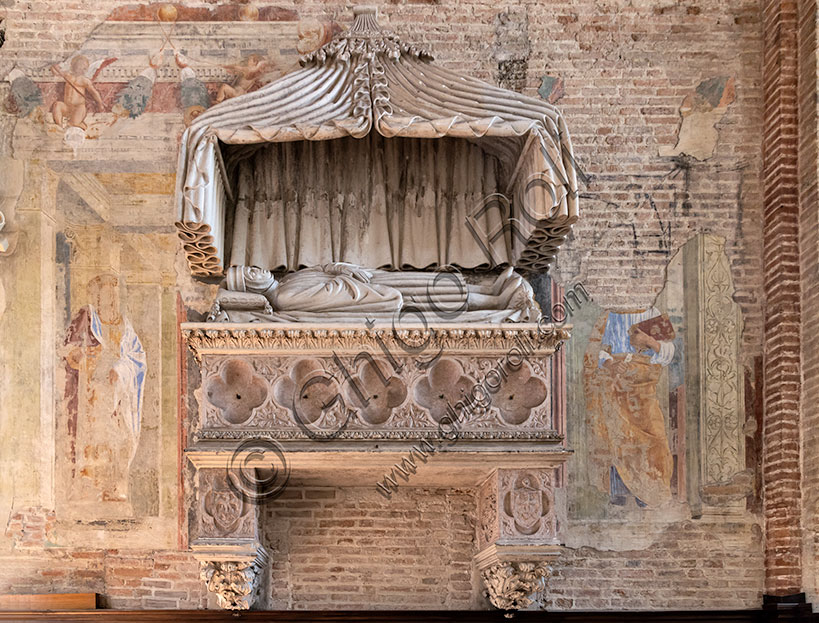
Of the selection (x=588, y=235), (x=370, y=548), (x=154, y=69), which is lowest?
(x=370, y=548)

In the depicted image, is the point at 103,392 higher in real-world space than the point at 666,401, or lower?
higher

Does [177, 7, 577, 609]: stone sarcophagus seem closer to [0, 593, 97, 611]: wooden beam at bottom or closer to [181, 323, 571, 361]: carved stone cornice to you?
[181, 323, 571, 361]: carved stone cornice

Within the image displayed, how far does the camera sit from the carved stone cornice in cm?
522

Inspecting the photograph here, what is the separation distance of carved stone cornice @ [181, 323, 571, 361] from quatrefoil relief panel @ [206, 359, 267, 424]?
0.11m

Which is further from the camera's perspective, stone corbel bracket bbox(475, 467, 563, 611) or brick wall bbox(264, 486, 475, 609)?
brick wall bbox(264, 486, 475, 609)

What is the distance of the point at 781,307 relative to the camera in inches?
233

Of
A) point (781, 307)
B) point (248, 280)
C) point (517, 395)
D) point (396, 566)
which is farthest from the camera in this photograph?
point (781, 307)

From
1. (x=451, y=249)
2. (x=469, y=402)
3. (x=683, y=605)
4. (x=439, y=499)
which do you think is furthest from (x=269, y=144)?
(x=683, y=605)

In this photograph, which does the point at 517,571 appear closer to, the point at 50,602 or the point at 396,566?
the point at 396,566

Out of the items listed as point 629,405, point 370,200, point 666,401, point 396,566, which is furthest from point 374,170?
point 396,566

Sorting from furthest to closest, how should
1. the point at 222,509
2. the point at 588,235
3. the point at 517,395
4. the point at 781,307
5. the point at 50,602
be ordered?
the point at 588,235
the point at 781,307
the point at 50,602
the point at 517,395
the point at 222,509

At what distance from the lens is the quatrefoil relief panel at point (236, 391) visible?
5270mm

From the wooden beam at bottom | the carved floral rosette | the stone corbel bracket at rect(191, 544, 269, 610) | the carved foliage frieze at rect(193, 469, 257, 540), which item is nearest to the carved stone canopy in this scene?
the carved foliage frieze at rect(193, 469, 257, 540)

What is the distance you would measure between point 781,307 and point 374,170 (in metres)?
2.62
